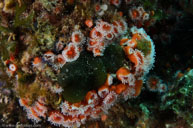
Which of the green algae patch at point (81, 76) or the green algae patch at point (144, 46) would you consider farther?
the green algae patch at point (144, 46)

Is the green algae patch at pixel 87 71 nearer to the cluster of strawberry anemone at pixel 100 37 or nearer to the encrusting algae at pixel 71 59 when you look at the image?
the encrusting algae at pixel 71 59

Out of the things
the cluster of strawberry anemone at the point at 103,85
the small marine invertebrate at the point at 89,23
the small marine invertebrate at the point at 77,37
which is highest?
the small marine invertebrate at the point at 89,23

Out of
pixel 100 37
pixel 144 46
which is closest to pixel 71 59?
pixel 100 37

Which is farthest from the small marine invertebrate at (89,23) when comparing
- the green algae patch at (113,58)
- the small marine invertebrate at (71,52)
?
the green algae patch at (113,58)

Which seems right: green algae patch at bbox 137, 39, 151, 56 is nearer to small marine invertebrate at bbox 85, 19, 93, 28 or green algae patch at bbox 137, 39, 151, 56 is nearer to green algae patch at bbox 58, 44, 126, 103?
green algae patch at bbox 58, 44, 126, 103

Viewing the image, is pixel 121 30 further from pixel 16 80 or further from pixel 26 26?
pixel 16 80

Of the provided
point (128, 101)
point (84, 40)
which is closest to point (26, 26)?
point (84, 40)

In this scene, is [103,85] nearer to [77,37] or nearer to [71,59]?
[71,59]
